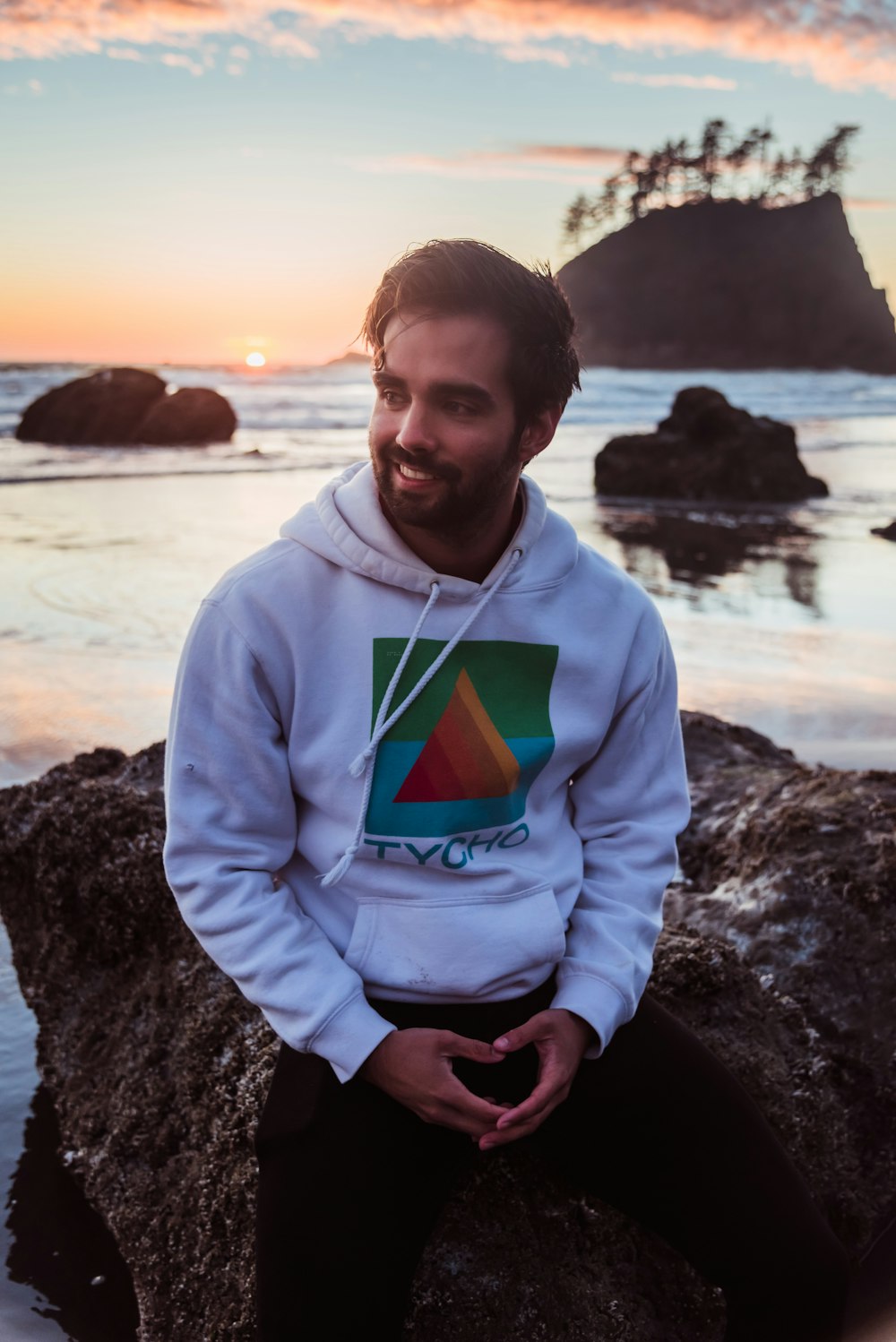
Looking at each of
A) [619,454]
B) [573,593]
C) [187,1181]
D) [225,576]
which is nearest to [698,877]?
[573,593]

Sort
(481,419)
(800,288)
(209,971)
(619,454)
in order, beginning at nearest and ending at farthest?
(481,419), (209,971), (619,454), (800,288)

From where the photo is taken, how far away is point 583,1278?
1.93 meters

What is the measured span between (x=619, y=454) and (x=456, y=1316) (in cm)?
1404

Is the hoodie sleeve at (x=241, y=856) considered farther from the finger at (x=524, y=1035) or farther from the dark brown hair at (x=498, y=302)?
the dark brown hair at (x=498, y=302)

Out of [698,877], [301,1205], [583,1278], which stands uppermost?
[301,1205]

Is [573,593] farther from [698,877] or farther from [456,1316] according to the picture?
[698,877]

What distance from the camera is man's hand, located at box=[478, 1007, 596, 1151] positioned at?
5.74 feet

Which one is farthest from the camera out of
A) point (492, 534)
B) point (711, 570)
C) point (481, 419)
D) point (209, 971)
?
point (711, 570)

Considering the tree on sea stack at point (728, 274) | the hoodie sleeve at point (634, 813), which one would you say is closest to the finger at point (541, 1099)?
the hoodie sleeve at point (634, 813)

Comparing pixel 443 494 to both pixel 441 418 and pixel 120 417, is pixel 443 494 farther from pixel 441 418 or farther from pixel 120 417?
pixel 120 417

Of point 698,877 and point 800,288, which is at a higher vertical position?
point 698,877

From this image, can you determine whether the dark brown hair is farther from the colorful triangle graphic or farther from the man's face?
the colorful triangle graphic

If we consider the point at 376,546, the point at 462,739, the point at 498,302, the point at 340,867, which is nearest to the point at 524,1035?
the point at 340,867

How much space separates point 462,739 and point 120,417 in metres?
20.7
